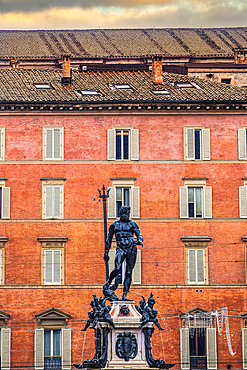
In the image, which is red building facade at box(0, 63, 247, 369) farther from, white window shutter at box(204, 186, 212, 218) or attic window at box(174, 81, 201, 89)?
attic window at box(174, 81, 201, 89)

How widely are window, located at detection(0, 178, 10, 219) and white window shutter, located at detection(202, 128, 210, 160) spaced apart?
1296 cm

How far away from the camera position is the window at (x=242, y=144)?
70562 millimetres

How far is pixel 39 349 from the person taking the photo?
218 feet

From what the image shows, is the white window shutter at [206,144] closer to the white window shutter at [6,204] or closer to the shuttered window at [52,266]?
the shuttered window at [52,266]

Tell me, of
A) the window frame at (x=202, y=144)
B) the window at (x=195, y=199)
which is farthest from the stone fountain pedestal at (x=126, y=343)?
the window frame at (x=202, y=144)

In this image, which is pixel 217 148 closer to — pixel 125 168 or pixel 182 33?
pixel 125 168

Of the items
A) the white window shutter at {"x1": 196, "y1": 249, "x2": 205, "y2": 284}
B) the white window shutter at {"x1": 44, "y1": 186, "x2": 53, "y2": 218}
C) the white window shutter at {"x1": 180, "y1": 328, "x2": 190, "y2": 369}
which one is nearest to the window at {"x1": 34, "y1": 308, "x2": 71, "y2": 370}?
the white window shutter at {"x1": 44, "y1": 186, "x2": 53, "y2": 218}

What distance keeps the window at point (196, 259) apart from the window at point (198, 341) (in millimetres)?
2025

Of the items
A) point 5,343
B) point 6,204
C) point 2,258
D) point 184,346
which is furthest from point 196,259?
point 5,343

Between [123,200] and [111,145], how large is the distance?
145 inches

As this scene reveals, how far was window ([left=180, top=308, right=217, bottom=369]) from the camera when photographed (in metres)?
67.2

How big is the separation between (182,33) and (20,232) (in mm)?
42043

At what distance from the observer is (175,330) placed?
67438mm

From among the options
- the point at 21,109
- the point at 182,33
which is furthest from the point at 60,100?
the point at 182,33
